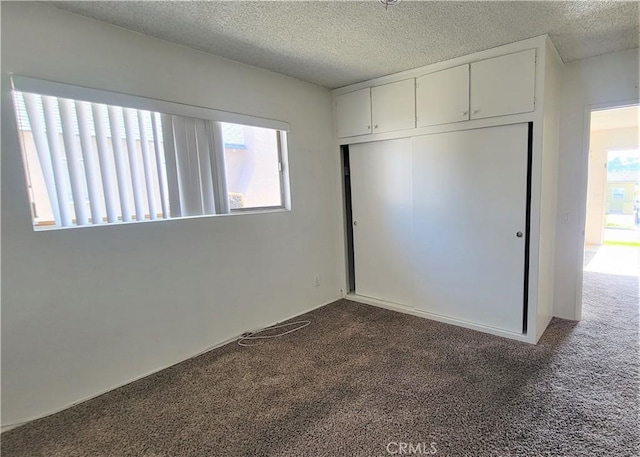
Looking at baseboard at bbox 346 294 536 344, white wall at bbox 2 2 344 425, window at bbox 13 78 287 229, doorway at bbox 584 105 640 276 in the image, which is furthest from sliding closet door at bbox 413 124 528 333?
doorway at bbox 584 105 640 276

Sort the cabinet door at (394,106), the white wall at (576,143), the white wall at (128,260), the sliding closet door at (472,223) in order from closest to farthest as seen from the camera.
Answer: the white wall at (128,260)
the sliding closet door at (472,223)
the white wall at (576,143)
the cabinet door at (394,106)

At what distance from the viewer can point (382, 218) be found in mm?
3605

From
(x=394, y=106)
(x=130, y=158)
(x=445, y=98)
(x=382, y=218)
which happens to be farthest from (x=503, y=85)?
(x=130, y=158)

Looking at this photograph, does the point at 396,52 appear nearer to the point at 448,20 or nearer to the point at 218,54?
the point at 448,20

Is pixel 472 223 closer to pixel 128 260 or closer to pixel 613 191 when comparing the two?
pixel 128 260

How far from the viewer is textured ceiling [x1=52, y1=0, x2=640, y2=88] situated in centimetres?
199

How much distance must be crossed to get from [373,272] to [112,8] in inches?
128

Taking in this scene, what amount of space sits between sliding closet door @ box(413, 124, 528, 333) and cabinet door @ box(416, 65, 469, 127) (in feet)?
0.55

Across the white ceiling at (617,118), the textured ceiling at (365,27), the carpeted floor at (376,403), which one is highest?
the textured ceiling at (365,27)

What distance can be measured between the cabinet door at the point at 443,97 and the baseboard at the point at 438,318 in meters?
1.92

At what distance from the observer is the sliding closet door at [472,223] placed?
2740mm

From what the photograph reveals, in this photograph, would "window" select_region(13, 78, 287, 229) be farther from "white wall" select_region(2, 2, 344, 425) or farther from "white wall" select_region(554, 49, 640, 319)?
"white wall" select_region(554, 49, 640, 319)

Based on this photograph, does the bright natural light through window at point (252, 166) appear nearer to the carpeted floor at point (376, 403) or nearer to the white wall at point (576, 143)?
the carpeted floor at point (376, 403)

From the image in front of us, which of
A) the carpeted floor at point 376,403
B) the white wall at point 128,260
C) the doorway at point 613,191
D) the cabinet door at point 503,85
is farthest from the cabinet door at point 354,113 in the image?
the doorway at point 613,191
